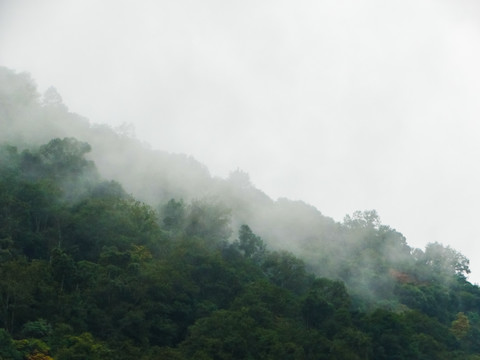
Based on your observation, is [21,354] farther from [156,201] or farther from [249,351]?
[156,201]

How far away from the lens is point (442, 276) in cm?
7525

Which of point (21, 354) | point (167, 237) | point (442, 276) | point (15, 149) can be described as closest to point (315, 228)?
point (442, 276)

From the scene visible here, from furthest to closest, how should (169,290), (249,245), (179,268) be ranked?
(249,245), (179,268), (169,290)

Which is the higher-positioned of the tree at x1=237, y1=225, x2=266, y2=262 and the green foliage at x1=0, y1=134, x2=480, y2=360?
the tree at x1=237, y1=225, x2=266, y2=262

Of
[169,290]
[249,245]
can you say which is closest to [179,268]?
[169,290]

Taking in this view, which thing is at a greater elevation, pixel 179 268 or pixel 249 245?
pixel 249 245

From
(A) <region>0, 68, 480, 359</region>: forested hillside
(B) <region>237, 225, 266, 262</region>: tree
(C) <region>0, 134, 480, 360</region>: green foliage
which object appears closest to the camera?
(C) <region>0, 134, 480, 360</region>: green foliage

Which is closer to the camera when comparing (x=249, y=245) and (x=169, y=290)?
(x=169, y=290)

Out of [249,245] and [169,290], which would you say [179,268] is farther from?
[249,245]

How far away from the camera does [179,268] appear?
50781mm

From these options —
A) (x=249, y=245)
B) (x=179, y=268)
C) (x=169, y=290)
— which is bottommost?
(x=169, y=290)

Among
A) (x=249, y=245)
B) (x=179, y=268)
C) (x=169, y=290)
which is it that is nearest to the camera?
(x=169, y=290)

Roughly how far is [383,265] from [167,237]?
960 inches

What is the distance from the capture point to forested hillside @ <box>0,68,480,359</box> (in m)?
41.1
